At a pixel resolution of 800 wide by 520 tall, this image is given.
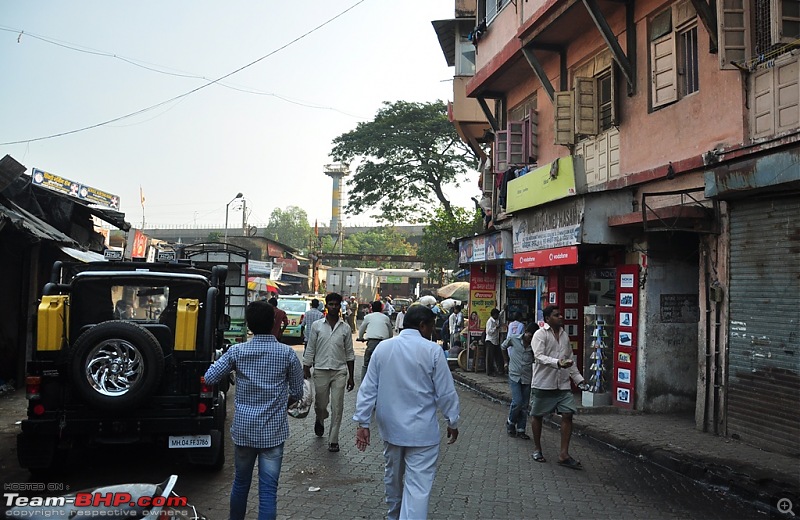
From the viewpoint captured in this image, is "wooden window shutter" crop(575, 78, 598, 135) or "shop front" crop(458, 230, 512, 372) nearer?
"wooden window shutter" crop(575, 78, 598, 135)

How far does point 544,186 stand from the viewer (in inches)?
563

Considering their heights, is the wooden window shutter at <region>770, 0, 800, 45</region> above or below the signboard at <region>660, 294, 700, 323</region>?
above

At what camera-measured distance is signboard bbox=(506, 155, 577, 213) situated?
44.4ft

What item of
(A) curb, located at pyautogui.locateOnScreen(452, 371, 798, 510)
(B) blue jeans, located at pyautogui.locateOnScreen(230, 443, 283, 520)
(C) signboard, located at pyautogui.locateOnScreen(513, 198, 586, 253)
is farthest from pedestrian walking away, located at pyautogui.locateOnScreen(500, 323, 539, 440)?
(B) blue jeans, located at pyautogui.locateOnScreen(230, 443, 283, 520)

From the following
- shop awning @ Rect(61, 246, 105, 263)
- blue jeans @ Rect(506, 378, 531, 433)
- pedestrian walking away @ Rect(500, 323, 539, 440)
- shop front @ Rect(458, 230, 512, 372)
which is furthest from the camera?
shop front @ Rect(458, 230, 512, 372)

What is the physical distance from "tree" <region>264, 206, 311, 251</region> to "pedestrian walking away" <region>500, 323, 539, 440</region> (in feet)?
301

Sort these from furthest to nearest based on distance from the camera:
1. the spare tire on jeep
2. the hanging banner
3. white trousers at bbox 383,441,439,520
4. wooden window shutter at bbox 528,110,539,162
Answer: the hanging banner
wooden window shutter at bbox 528,110,539,162
the spare tire on jeep
white trousers at bbox 383,441,439,520

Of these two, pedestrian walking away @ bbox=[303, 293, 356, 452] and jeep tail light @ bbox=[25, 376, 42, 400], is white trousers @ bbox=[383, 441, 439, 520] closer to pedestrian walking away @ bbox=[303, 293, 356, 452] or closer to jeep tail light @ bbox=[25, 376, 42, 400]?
jeep tail light @ bbox=[25, 376, 42, 400]

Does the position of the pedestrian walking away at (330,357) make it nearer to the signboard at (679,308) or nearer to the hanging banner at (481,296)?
the signboard at (679,308)

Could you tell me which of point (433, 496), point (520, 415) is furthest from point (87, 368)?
point (520, 415)

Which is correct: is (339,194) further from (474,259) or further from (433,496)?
(433,496)

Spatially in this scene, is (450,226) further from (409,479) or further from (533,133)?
(409,479)

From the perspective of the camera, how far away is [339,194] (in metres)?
104

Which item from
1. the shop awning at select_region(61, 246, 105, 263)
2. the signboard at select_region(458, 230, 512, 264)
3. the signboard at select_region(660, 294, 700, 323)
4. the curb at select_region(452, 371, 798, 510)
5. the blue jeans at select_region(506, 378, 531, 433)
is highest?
the signboard at select_region(458, 230, 512, 264)
